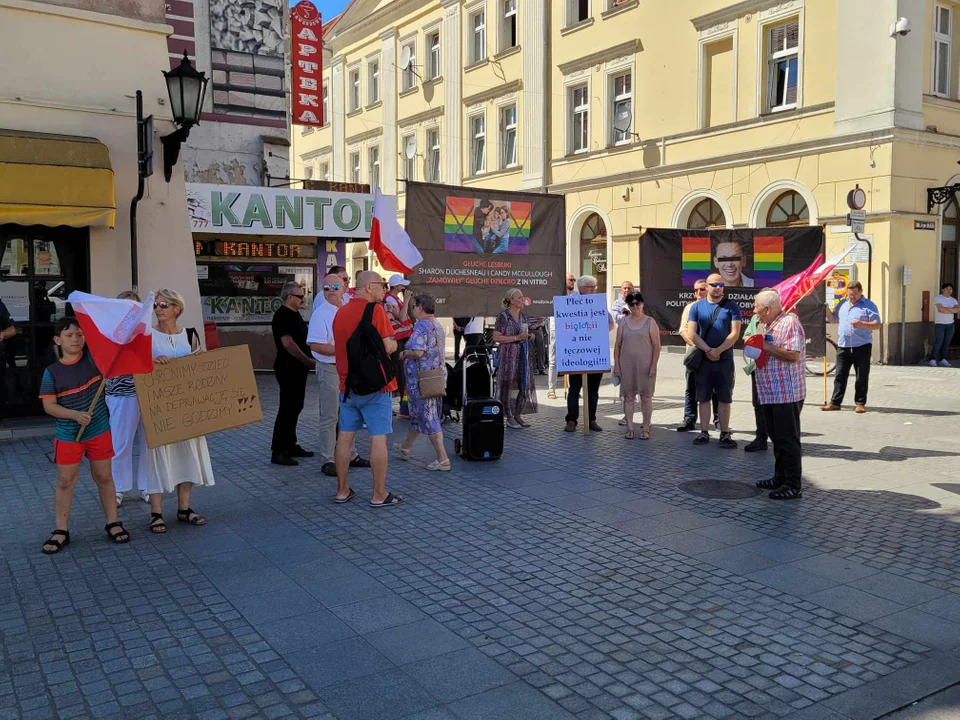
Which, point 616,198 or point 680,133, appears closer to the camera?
point 680,133

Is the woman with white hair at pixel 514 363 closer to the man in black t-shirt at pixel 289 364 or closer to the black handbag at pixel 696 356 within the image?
the black handbag at pixel 696 356

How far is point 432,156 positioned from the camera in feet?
112

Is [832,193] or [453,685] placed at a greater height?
[832,193]

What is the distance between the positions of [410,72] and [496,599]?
1293 inches

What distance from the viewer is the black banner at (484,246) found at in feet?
33.4

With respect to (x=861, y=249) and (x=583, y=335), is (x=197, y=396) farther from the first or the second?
(x=861, y=249)

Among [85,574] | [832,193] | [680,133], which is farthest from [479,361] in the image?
[680,133]

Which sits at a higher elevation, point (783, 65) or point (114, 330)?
point (783, 65)

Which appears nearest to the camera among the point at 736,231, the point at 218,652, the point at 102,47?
the point at 218,652

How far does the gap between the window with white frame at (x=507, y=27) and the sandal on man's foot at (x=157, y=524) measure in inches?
1035

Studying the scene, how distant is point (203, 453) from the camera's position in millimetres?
6473

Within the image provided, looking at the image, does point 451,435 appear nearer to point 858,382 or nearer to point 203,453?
point 203,453

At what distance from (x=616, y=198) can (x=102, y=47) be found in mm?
16959

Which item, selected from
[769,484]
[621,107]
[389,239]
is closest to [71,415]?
[389,239]
